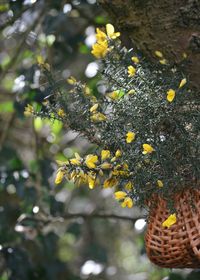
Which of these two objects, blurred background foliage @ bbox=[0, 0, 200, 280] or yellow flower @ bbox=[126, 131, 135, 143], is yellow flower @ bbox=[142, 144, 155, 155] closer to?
yellow flower @ bbox=[126, 131, 135, 143]

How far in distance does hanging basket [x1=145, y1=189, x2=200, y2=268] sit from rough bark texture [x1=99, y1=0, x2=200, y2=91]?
27cm

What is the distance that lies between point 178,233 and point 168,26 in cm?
44

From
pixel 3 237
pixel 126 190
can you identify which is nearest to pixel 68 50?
pixel 3 237

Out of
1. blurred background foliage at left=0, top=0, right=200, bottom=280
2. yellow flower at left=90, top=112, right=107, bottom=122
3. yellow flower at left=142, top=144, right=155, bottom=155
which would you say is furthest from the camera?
blurred background foliage at left=0, top=0, right=200, bottom=280

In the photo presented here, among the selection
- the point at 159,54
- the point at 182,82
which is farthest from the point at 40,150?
the point at 182,82

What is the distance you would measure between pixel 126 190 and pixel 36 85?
86 cm

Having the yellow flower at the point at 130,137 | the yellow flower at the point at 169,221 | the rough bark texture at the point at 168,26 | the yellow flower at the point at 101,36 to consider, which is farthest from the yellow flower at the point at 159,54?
the yellow flower at the point at 169,221

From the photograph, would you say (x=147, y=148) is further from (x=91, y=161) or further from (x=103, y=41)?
(x=103, y=41)

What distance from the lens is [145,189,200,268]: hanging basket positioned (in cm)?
126

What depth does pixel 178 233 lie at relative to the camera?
4.16ft

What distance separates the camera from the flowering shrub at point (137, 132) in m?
1.26

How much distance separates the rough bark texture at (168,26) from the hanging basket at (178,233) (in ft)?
0.88

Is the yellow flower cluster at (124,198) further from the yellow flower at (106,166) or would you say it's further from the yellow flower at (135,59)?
the yellow flower at (135,59)

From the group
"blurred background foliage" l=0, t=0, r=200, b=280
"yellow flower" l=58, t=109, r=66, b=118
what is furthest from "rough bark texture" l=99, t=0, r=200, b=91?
"blurred background foliage" l=0, t=0, r=200, b=280
